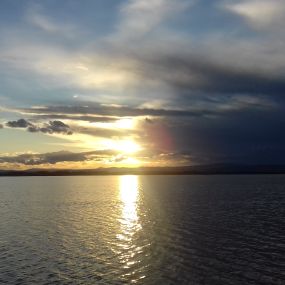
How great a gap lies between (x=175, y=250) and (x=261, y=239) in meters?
16.1

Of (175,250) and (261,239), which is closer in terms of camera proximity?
(175,250)

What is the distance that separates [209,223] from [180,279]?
3910 cm

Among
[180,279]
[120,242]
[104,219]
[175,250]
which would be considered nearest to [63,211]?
[104,219]

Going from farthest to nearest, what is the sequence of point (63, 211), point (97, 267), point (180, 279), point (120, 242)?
point (63, 211)
point (120, 242)
point (97, 267)
point (180, 279)

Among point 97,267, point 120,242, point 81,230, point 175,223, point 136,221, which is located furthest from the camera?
point 136,221

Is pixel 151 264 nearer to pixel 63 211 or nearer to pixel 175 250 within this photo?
pixel 175 250

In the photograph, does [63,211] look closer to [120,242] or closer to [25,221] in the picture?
[25,221]

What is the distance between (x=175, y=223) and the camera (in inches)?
3095

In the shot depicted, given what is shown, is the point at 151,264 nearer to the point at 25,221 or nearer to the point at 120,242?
the point at 120,242

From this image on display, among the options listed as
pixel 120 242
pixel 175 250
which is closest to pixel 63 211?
pixel 120 242

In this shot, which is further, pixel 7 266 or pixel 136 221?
pixel 136 221

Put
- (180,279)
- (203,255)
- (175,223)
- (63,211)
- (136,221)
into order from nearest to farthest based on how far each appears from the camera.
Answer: (180,279) < (203,255) < (175,223) < (136,221) < (63,211)

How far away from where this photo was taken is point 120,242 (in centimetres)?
A: 6122

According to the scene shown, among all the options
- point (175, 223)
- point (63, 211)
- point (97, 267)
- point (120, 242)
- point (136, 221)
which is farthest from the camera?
point (63, 211)
